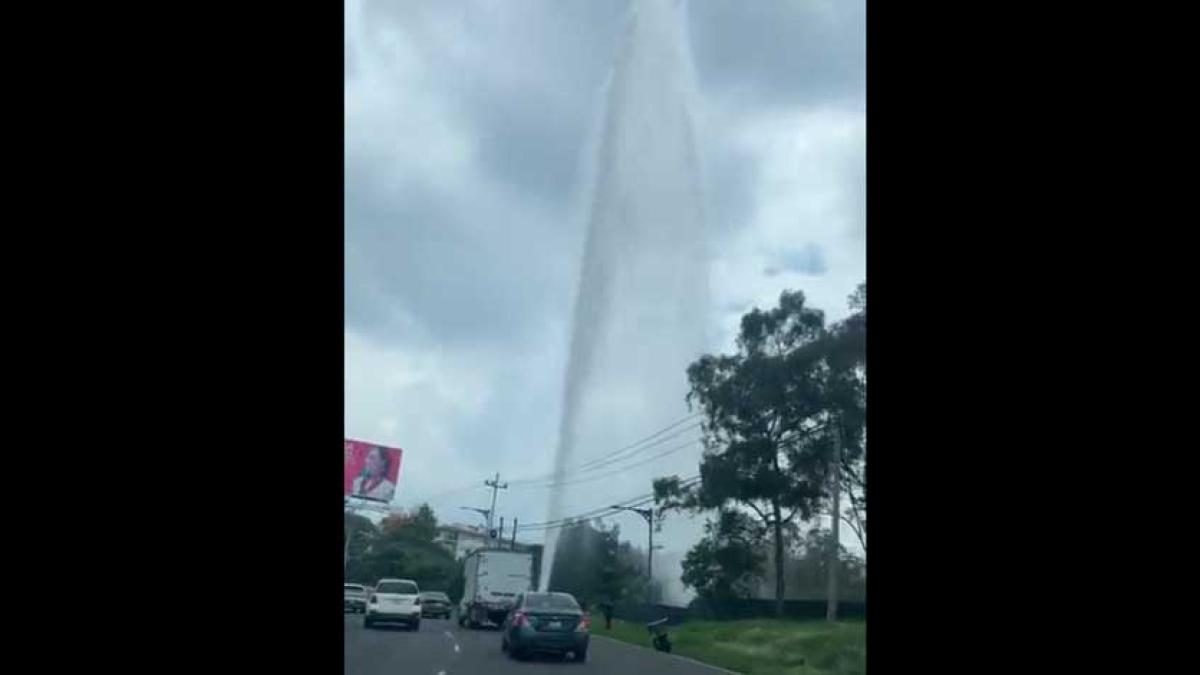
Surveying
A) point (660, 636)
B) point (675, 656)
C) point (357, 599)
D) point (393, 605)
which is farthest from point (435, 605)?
point (675, 656)

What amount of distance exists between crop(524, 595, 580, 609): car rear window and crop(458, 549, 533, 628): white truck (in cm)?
841

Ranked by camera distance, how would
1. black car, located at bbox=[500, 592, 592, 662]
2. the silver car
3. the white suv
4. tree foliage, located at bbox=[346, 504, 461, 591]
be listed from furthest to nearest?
1. tree foliage, located at bbox=[346, 504, 461, 591]
2. the white suv
3. the silver car
4. black car, located at bbox=[500, 592, 592, 662]

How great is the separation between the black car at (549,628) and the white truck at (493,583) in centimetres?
853

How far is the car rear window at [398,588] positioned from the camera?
852 inches

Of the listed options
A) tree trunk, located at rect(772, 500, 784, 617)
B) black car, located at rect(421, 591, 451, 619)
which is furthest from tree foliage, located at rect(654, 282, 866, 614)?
black car, located at rect(421, 591, 451, 619)

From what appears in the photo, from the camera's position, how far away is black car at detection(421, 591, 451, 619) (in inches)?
1129

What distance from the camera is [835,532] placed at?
1712 cm

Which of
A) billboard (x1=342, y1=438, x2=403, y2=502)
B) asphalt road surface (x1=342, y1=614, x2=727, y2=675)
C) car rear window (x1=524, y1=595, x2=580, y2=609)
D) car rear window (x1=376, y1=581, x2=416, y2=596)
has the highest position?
billboard (x1=342, y1=438, x2=403, y2=502)

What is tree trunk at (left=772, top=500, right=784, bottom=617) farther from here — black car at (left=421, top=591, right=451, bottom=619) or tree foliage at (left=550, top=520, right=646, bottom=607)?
black car at (left=421, top=591, right=451, bottom=619)

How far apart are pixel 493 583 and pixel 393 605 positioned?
17.8 ft

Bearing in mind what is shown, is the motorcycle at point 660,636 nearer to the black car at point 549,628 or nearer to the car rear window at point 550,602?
the black car at point 549,628

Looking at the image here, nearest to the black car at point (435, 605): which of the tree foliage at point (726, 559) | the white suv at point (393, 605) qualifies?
the white suv at point (393, 605)
